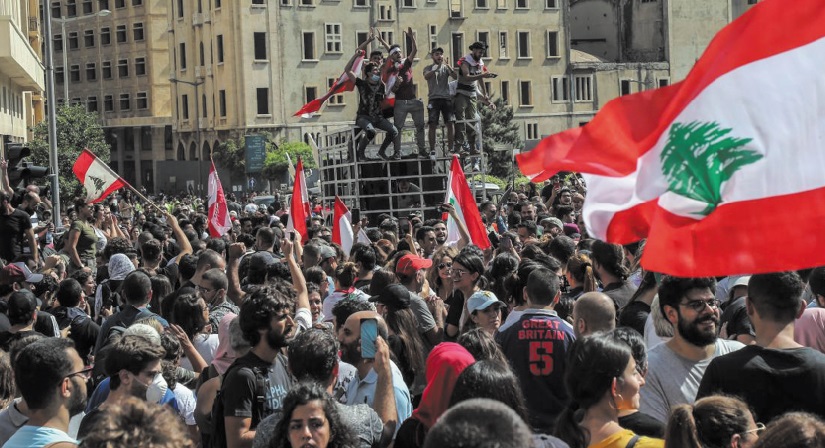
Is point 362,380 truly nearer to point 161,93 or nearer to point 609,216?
point 609,216

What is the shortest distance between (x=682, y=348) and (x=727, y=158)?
1.25 meters

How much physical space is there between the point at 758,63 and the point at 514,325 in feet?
8.19

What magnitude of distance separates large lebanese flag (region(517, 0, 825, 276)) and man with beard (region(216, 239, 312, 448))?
165 centimetres

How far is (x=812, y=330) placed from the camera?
756cm

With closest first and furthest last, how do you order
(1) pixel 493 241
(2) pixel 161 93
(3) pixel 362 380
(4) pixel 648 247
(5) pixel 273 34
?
(4) pixel 648 247 → (3) pixel 362 380 → (1) pixel 493 241 → (5) pixel 273 34 → (2) pixel 161 93

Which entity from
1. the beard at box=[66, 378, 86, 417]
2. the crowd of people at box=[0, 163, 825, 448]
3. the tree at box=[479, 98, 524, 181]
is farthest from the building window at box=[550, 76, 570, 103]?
the beard at box=[66, 378, 86, 417]

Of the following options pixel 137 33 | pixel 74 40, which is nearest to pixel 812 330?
pixel 137 33

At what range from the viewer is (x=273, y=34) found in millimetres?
75000

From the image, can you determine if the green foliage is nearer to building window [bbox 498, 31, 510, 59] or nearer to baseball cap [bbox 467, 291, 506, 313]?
building window [bbox 498, 31, 510, 59]

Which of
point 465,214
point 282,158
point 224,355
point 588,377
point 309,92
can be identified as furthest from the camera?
point 309,92

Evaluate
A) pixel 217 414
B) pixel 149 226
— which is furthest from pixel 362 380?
pixel 149 226

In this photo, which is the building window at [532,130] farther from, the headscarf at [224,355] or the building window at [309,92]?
the headscarf at [224,355]

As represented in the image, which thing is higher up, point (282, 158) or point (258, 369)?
point (282, 158)

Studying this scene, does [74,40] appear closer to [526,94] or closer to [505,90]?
[505,90]
